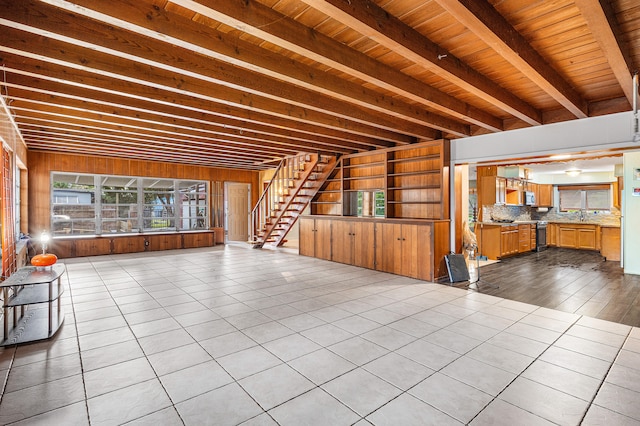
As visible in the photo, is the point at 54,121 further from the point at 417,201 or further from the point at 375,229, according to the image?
the point at 417,201

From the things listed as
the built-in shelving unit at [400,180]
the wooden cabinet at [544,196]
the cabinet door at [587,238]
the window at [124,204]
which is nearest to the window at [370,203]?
the built-in shelving unit at [400,180]

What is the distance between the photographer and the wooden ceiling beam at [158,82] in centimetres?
278

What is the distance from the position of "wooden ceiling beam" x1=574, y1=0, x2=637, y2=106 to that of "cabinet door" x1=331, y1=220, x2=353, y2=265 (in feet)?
16.6

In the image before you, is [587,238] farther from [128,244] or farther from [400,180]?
[128,244]

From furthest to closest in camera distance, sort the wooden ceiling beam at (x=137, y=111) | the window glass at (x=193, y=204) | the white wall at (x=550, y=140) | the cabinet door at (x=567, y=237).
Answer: the window glass at (x=193, y=204) → the cabinet door at (x=567, y=237) → the white wall at (x=550, y=140) → the wooden ceiling beam at (x=137, y=111)

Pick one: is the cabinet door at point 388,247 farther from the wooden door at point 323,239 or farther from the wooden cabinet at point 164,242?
the wooden cabinet at point 164,242

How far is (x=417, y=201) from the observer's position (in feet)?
21.2

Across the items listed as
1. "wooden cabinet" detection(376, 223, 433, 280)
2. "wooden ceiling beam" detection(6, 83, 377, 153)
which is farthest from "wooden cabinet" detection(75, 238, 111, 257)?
"wooden cabinet" detection(376, 223, 433, 280)

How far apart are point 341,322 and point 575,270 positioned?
5913 millimetres

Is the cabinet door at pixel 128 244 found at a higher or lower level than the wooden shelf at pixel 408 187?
lower

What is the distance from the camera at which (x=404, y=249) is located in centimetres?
611

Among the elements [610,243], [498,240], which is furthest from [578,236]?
[498,240]

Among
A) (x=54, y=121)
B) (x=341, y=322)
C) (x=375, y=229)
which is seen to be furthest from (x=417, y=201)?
(x=54, y=121)

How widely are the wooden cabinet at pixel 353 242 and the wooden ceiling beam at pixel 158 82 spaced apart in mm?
2145
